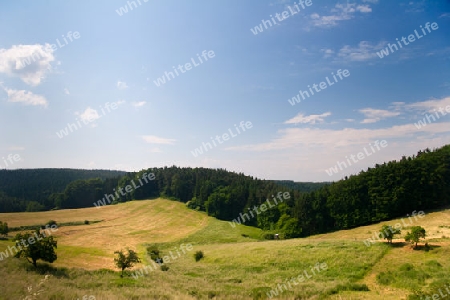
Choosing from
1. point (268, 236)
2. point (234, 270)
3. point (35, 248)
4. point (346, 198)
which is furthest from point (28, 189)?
point (346, 198)

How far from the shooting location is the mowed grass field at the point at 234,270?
20234 millimetres

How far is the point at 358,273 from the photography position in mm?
26953

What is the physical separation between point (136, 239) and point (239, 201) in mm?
52763

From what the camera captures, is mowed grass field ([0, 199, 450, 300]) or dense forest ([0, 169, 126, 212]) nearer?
mowed grass field ([0, 199, 450, 300])

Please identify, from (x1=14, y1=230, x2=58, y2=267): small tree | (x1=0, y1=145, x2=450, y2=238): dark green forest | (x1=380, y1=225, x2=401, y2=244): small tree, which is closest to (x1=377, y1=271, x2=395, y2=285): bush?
(x1=380, y1=225, x2=401, y2=244): small tree

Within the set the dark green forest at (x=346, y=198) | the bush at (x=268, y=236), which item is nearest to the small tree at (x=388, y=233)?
the dark green forest at (x=346, y=198)

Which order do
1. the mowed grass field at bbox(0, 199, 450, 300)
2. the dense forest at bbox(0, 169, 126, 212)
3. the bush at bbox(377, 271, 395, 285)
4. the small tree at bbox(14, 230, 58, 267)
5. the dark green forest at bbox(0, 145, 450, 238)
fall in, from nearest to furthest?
the mowed grass field at bbox(0, 199, 450, 300) → the bush at bbox(377, 271, 395, 285) → the small tree at bbox(14, 230, 58, 267) → the dark green forest at bbox(0, 145, 450, 238) → the dense forest at bbox(0, 169, 126, 212)

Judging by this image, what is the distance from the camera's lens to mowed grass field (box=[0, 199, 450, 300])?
66.4 feet

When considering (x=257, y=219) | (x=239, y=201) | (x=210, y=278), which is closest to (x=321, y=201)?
(x=257, y=219)

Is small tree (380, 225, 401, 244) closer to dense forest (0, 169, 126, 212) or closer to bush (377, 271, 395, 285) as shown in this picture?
bush (377, 271, 395, 285)

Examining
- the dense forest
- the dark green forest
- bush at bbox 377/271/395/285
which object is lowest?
the dark green forest

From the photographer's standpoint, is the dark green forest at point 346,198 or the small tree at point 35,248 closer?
the small tree at point 35,248

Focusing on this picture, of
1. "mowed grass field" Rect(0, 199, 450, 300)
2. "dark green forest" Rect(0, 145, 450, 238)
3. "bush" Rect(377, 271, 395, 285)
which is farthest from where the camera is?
"dark green forest" Rect(0, 145, 450, 238)

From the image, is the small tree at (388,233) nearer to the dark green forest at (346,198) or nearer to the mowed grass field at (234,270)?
the mowed grass field at (234,270)
